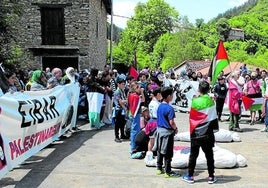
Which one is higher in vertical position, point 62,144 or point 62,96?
point 62,96

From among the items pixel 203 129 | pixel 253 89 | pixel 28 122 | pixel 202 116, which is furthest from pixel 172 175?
pixel 253 89

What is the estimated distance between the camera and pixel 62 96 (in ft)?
34.3

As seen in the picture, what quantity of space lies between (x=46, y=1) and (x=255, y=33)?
269 ft

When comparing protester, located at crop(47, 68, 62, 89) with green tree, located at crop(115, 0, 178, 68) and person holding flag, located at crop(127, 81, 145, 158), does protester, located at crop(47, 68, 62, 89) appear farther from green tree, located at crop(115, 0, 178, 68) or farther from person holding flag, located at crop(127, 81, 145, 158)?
green tree, located at crop(115, 0, 178, 68)

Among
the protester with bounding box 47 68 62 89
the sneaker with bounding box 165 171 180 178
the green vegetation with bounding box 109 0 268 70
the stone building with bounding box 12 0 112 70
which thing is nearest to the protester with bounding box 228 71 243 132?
the protester with bounding box 47 68 62 89

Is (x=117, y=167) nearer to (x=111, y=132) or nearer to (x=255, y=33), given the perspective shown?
(x=111, y=132)

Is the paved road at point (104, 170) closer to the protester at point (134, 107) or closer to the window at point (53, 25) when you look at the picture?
the protester at point (134, 107)

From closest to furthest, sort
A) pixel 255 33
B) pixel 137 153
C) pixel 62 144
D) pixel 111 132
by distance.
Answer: pixel 137 153 < pixel 62 144 < pixel 111 132 < pixel 255 33

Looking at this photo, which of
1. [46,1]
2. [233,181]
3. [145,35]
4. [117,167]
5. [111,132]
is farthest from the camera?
[145,35]

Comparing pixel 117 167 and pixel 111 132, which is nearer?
pixel 117 167

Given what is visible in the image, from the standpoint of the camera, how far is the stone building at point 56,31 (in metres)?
23.6

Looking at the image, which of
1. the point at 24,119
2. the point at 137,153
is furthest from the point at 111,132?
the point at 24,119

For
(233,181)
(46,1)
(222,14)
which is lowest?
(233,181)

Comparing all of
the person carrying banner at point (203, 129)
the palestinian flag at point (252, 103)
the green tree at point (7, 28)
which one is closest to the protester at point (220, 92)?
the palestinian flag at point (252, 103)
